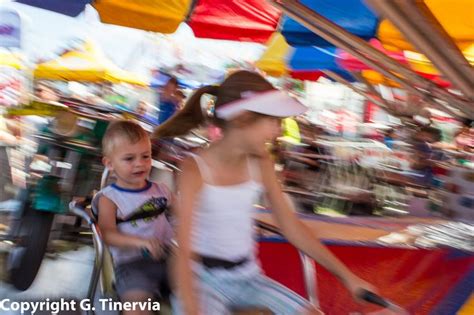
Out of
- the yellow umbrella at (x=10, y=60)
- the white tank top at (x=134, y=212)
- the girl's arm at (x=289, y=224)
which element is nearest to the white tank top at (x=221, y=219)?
the girl's arm at (x=289, y=224)

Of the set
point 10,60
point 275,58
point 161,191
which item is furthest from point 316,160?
point 10,60

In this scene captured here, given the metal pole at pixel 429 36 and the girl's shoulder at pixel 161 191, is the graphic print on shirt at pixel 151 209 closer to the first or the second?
the girl's shoulder at pixel 161 191

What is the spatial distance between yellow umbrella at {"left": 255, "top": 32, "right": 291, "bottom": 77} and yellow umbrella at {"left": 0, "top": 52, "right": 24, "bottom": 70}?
6.40m

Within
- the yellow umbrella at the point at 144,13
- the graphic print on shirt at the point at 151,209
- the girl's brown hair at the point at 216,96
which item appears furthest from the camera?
the yellow umbrella at the point at 144,13

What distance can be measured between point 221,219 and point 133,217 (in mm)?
706

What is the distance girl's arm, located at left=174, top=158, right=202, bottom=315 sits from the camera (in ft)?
6.81

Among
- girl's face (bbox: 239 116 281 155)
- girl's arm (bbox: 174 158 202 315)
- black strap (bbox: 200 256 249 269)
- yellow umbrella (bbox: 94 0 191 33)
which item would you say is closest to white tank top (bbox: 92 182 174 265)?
black strap (bbox: 200 256 249 269)

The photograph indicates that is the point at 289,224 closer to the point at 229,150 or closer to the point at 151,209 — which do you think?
the point at 229,150

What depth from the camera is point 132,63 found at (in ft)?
58.3

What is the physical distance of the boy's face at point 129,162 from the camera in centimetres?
303

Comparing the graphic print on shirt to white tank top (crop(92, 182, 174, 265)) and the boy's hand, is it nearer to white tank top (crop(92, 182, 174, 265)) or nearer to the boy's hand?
white tank top (crop(92, 182, 174, 265))

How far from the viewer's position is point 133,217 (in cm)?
291

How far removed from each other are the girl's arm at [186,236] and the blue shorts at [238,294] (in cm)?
14

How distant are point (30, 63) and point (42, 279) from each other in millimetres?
11861
